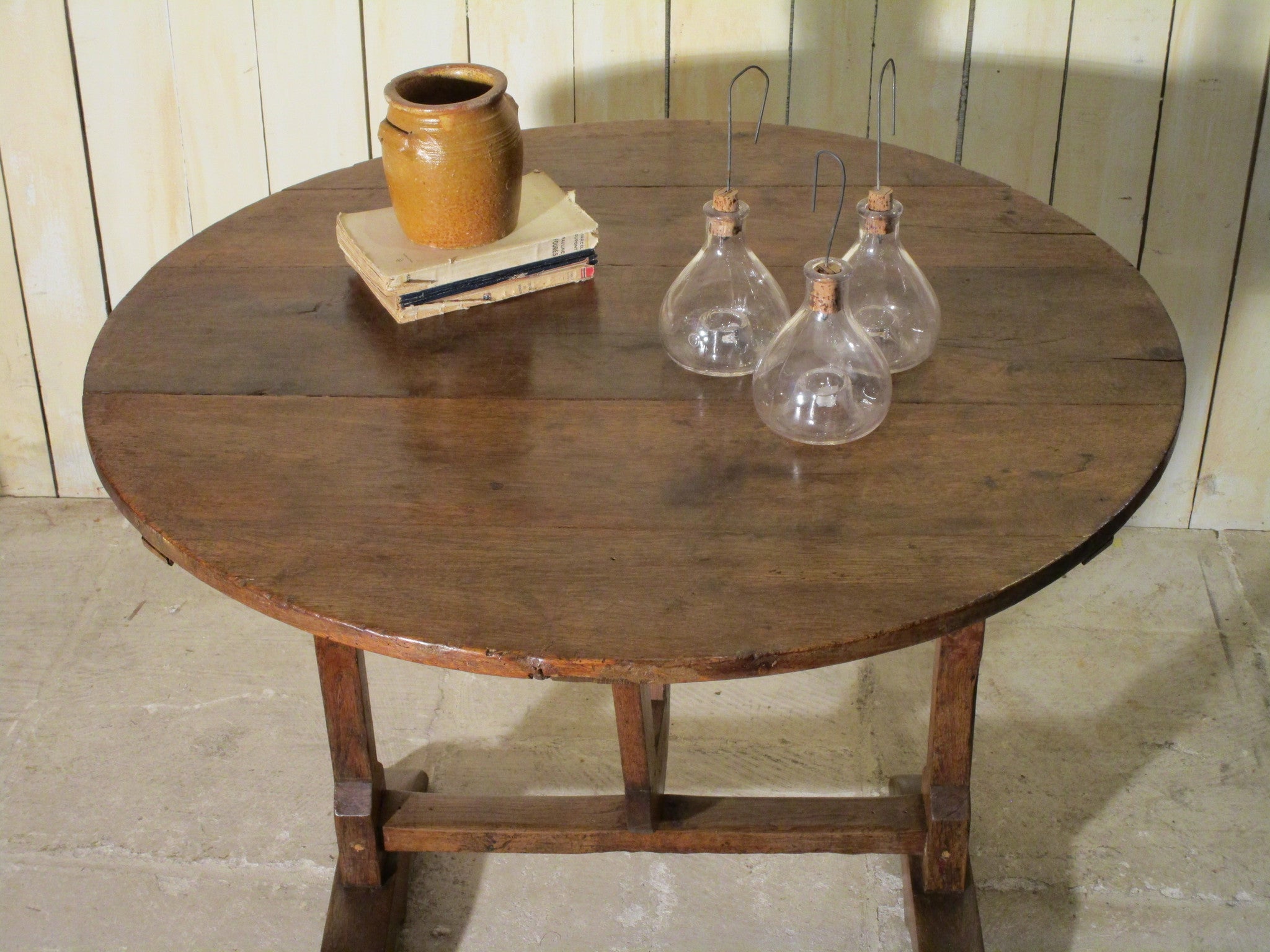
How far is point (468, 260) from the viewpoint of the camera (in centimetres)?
122

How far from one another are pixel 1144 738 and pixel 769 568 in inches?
41.9

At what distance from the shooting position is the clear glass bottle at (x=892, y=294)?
1.13 meters

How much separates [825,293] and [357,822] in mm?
798

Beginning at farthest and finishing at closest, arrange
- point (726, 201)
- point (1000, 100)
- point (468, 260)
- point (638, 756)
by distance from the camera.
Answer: point (1000, 100) < point (638, 756) < point (468, 260) < point (726, 201)

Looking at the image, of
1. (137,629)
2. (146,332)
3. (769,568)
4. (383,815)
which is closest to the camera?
(769,568)

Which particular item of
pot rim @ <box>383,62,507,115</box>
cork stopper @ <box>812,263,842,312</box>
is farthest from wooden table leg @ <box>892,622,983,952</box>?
pot rim @ <box>383,62,507,115</box>

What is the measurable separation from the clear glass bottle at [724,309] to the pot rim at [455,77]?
23 cm

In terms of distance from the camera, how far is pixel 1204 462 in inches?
82.7

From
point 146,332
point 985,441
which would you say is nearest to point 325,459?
point 146,332

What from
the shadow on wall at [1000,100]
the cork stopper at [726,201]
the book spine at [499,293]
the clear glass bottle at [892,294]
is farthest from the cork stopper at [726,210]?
the shadow on wall at [1000,100]

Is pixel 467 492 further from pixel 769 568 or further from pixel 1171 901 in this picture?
pixel 1171 901

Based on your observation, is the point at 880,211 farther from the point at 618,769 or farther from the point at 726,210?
the point at 618,769

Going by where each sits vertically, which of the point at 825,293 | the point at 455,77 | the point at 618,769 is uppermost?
the point at 455,77

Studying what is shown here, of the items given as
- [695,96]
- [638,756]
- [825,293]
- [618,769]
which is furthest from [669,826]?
[695,96]
